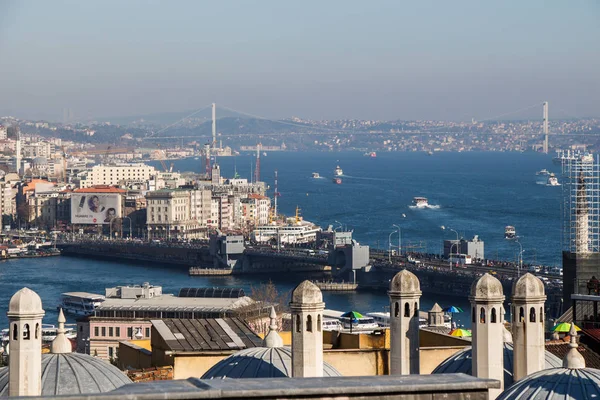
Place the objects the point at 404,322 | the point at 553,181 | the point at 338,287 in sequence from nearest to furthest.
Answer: the point at 404,322 < the point at 338,287 < the point at 553,181

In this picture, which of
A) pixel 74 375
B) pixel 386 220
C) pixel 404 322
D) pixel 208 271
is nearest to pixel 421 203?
pixel 386 220

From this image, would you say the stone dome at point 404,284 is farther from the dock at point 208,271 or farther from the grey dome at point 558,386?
the dock at point 208,271

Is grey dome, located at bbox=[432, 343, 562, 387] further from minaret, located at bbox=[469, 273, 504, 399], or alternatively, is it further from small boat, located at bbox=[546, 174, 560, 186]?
small boat, located at bbox=[546, 174, 560, 186]

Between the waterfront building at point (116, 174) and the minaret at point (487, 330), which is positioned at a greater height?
the waterfront building at point (116, 174)

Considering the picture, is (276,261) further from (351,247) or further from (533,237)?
(533,237)

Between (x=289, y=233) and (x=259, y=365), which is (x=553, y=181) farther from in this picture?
(x=259, y=365)

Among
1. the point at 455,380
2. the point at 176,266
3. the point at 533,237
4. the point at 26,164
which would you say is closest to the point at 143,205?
the point at 176,266

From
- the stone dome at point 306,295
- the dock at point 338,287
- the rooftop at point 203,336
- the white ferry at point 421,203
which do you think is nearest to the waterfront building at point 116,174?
the white ferry at point 421,203
